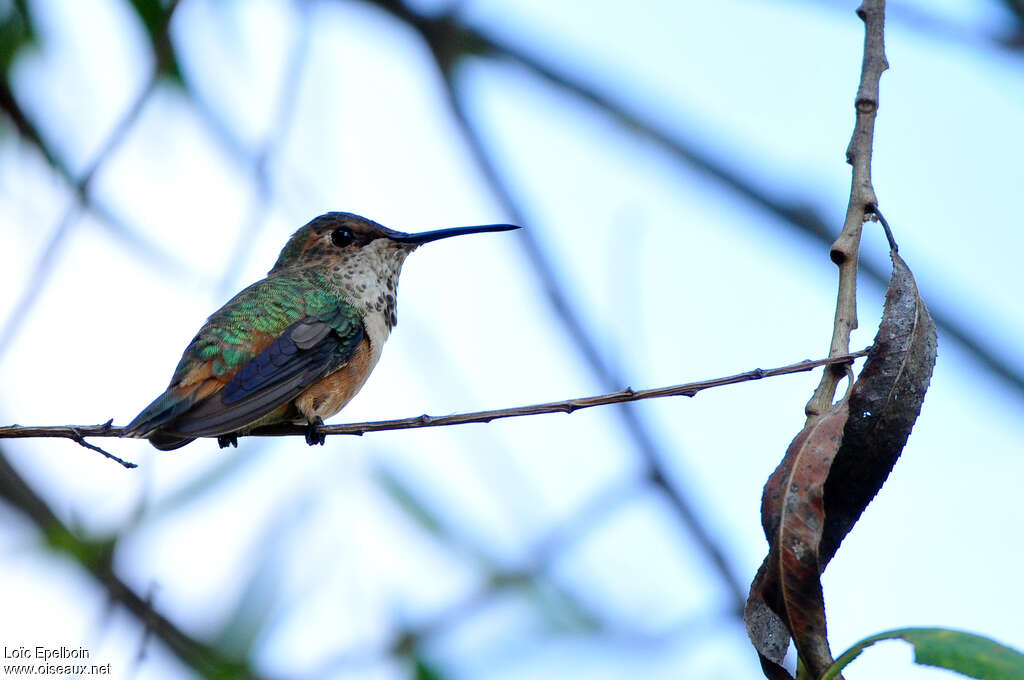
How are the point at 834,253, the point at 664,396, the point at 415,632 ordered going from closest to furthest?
1. the point at 834,253
2. the point at 664,396
3. the point at 415,632

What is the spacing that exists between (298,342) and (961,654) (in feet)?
7.83

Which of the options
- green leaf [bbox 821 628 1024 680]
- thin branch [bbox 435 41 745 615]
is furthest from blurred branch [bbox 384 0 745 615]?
green leaf [bbox 821 628 1024 680]

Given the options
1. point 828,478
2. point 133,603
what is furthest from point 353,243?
point 828,478

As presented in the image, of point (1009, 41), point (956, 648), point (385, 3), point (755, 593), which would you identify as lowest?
point (956, 648)

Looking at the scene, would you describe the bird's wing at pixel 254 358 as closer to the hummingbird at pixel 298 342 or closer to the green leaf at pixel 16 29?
the hummingbird at pixel 298 342

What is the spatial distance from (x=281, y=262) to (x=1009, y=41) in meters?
2.78

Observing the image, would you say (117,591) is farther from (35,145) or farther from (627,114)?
(627,114)

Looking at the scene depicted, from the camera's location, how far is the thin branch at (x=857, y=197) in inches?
67.8

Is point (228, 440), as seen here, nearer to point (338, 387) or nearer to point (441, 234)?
point (338, 387)

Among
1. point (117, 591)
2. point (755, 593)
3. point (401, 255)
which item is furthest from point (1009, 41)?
point (117, 591)

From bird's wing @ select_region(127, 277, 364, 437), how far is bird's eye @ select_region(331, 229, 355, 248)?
39 centimetres

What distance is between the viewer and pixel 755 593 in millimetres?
1816

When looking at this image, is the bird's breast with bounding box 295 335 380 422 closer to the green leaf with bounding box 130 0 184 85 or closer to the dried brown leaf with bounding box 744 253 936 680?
the green leaf with bounding box 130 0 184 85

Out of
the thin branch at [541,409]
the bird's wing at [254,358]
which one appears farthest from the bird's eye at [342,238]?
the thin branch at [541,409]
